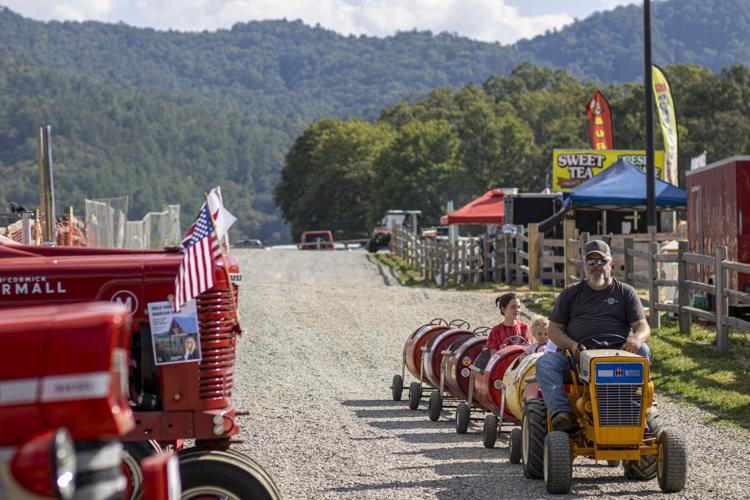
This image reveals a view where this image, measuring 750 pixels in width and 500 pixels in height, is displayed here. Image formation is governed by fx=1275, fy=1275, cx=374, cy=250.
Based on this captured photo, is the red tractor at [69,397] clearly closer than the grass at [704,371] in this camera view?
Yes

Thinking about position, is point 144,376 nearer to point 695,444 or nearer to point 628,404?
point 628,404

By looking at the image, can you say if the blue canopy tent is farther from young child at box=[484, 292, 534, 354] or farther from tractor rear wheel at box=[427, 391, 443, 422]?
young child at box=[484, 292, 534, 354]

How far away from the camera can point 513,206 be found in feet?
117

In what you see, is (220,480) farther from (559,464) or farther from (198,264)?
(559,464)

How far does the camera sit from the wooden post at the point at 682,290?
1866 cm


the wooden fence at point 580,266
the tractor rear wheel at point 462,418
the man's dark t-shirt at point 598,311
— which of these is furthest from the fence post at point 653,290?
the man's dark t-shirt at point 598,311

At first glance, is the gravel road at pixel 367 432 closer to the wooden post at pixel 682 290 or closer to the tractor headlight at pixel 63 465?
the wooden post at pixel 682 290

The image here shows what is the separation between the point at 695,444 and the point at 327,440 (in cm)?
332

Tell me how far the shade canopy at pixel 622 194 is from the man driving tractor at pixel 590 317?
19918mm

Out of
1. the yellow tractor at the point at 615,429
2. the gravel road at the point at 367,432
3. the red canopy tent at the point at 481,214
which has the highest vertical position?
the red canopy tent at the point at 481,214

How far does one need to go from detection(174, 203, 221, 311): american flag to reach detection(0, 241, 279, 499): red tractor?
0.89 feet

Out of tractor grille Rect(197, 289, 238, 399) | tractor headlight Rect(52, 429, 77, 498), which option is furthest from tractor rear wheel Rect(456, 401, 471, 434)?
tractor headlight Rect(52, 429, 77, 498)

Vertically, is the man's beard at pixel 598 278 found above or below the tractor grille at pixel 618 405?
above

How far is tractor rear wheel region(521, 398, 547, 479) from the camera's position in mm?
9359
